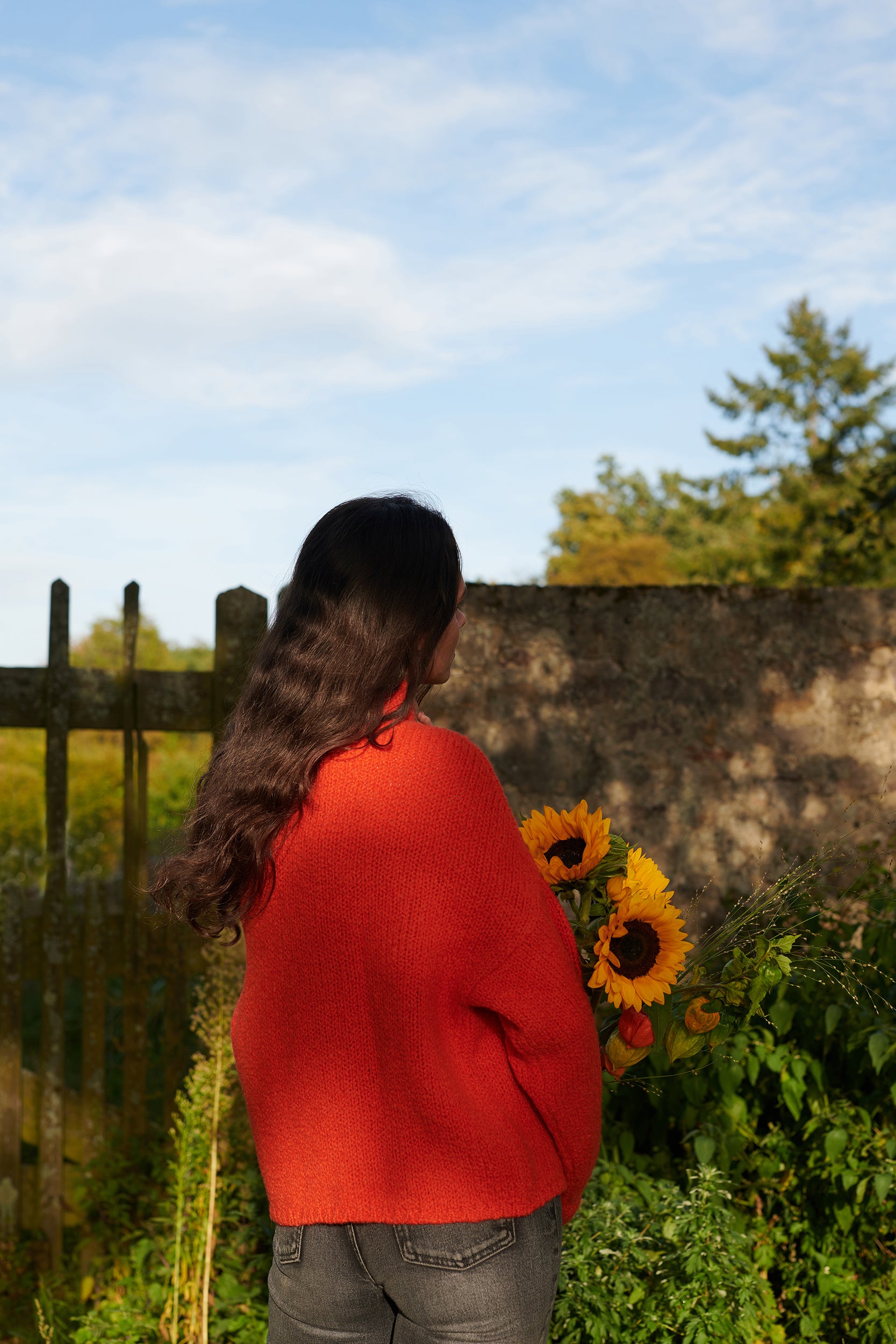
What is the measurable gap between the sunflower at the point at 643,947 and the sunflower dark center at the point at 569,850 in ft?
0.47

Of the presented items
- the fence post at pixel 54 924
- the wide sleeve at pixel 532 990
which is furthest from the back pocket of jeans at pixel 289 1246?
the fence post at pixel 54 924

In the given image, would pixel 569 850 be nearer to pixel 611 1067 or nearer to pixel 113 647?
pixel 611 1067

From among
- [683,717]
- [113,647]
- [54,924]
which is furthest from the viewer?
[113,647]

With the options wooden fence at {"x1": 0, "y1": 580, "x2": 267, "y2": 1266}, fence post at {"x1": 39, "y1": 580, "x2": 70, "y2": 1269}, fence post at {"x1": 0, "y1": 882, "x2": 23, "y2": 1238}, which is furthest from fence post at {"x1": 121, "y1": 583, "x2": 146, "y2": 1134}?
fence post at {"x1": 0, "y1": 882, "x2": 23, "y2": 1238}

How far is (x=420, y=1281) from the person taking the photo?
53.8 inches

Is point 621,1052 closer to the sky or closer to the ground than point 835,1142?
closer to the sky

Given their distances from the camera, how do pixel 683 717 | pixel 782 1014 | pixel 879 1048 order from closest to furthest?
pixel 879 1048
pixel 782 1014
pixel 683 717

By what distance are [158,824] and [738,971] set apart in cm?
751

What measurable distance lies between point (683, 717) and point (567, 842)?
223 centimetres

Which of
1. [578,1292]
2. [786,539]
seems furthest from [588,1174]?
[786,539]

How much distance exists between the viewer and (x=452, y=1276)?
1353 millimetres

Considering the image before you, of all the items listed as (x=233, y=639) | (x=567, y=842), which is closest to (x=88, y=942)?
(x=233, y=639)

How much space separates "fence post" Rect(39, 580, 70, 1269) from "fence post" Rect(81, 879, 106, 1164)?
0.07 metres

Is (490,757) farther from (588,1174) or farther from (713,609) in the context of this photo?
(588,1174)
